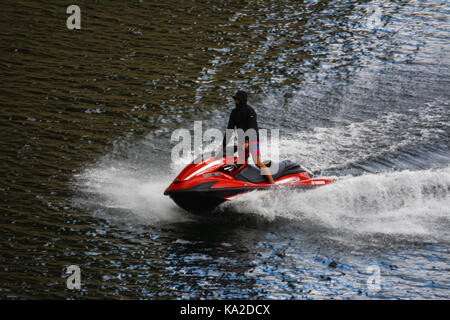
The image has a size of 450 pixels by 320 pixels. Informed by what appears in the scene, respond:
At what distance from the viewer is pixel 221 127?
52.5 ft

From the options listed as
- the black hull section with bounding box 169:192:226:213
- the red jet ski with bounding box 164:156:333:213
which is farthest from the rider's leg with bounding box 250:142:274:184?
the black hull section with bounding box 169:192:226:213

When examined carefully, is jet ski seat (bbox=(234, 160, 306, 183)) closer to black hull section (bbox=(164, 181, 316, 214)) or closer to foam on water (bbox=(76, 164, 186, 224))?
black hull section (bbox=(164, 181, 316, 214))

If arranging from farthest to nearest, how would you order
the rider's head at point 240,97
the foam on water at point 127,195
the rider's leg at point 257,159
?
the rider's leg at point 257,159
the foam on water at point 127,195
the rider's head at point 240,97

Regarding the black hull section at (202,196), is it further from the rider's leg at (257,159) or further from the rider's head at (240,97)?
the rider's head at (240,97)

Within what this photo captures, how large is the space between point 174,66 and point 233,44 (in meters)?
2.95

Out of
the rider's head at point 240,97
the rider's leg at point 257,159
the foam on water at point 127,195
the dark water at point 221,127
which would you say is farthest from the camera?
the rider's leg at point 257,159

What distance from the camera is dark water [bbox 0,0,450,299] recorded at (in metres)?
9.99

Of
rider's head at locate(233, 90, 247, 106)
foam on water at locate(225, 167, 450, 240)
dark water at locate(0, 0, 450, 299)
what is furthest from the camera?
foam on water at locate(225, 167, 450, 240)

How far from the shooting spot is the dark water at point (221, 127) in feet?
32.8

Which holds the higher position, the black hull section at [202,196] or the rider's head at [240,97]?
the rider's head at [240,97]

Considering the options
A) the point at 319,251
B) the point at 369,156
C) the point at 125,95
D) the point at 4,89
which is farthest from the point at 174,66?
the point at 319,251

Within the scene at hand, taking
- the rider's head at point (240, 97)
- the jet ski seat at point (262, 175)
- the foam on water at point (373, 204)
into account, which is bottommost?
the foam on water at point (373, 204)

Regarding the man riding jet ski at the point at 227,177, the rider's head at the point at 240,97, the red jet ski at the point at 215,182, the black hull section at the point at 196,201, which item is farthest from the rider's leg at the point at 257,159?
the black hull section at the point at 196,201
